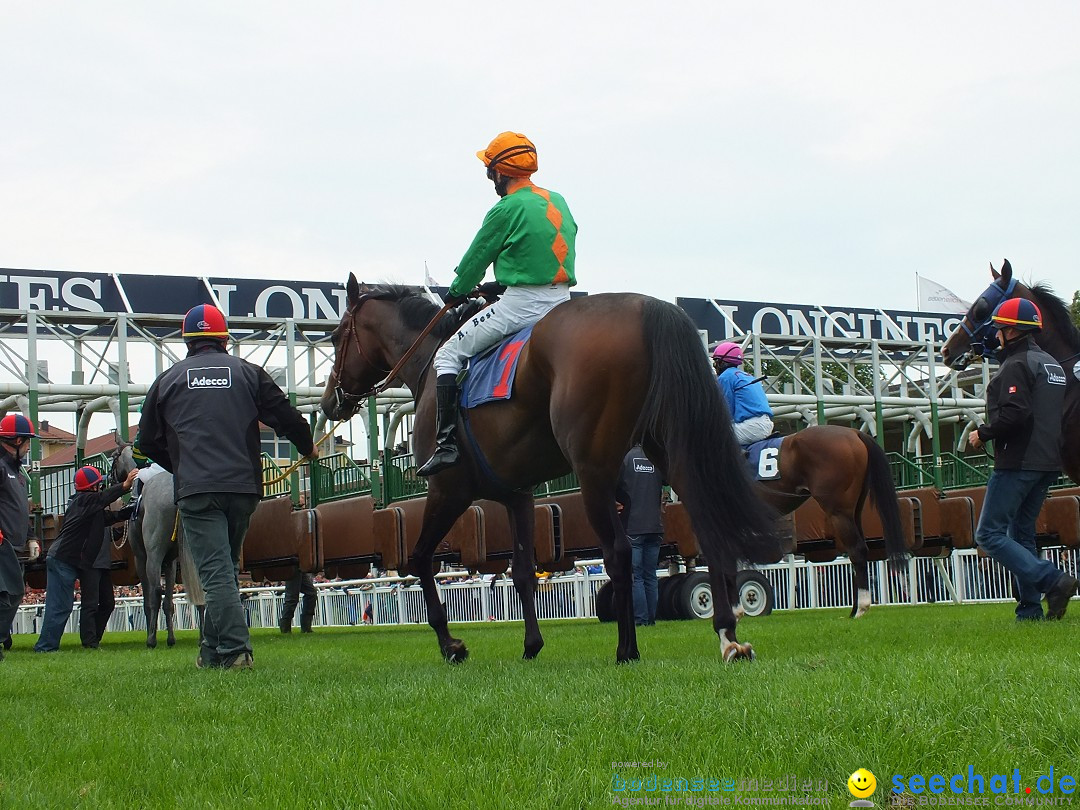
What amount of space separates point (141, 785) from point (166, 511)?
376 inches

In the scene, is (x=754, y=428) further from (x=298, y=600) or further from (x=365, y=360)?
(x=298, y=600)

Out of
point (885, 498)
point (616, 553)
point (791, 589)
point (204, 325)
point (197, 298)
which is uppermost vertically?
point (197, 298)

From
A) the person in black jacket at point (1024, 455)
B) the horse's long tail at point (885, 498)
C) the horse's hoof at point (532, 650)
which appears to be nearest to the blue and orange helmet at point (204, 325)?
the horse's hoof at point (532, 650)

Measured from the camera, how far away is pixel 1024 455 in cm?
819

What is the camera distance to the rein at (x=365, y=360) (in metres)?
8.09

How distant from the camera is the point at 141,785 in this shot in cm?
336

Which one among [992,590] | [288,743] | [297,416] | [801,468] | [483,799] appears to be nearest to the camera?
[483,799]

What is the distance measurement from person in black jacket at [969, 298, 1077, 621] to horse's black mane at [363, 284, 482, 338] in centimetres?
333

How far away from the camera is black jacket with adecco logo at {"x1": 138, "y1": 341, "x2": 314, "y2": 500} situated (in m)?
7.22

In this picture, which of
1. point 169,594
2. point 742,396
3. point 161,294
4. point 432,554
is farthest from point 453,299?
point 161,294

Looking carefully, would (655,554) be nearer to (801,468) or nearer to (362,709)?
(801,468)

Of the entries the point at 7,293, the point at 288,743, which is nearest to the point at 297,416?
the point at 288,743

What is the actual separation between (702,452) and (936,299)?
4064 cm

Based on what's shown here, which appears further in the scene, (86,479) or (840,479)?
(86,479)
